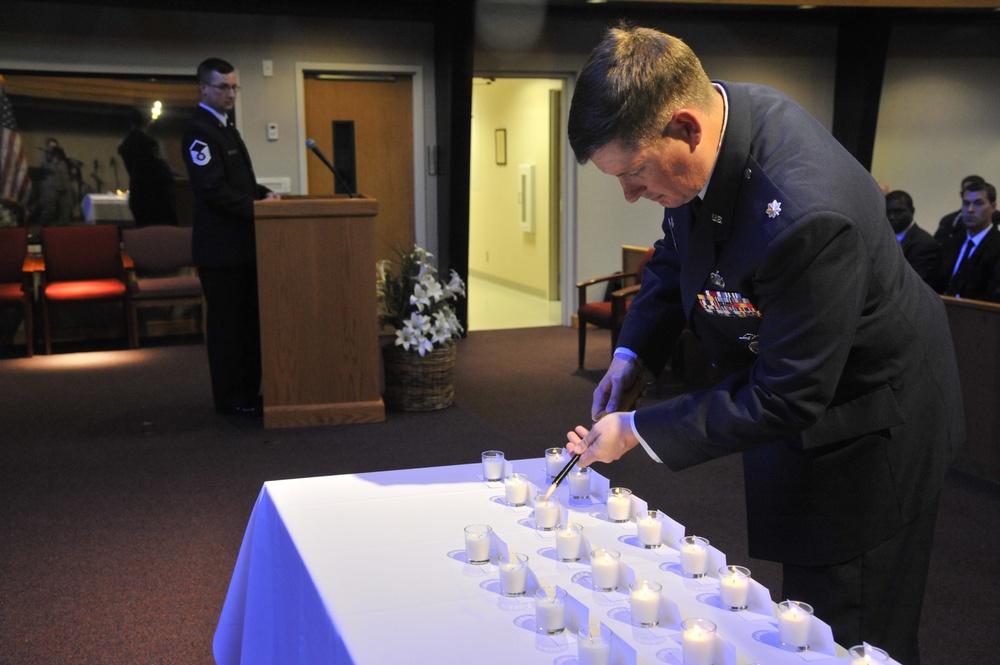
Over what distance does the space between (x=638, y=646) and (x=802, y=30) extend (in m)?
8.46

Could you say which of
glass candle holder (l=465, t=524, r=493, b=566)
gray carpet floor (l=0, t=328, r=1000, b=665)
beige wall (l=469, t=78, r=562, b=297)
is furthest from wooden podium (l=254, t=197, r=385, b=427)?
beige wall (l=469, t=78, r=562, b=297)

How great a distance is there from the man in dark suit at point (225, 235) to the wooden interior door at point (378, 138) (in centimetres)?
278

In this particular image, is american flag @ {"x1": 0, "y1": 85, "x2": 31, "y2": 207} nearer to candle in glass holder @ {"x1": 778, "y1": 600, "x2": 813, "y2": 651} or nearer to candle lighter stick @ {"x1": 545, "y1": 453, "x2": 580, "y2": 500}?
candle lighter stick @ {"x1": 545, "y1": 453, "x2": 580, "y2": 500}

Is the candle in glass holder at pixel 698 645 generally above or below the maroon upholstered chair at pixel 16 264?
above

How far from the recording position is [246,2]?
7.51m

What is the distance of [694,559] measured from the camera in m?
1.60

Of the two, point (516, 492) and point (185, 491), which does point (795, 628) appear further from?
point (185, 491)

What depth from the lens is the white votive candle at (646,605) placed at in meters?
1.41

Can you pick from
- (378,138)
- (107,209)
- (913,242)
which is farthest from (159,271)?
(913,242)

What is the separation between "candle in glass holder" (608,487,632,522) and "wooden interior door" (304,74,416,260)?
630cm

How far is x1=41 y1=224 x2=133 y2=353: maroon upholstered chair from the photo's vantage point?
23.9 ft

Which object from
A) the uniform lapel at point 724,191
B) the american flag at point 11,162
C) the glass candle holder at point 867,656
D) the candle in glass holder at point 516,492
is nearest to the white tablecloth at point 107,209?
the american flag at point 11,162

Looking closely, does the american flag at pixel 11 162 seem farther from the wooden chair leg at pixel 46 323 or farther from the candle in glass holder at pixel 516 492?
the candle in glass holder at pixel 516 492

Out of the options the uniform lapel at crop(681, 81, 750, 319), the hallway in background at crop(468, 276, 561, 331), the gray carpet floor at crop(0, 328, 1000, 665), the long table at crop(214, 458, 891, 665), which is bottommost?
the hallway in background at crop(468, 276, 561, 331)
